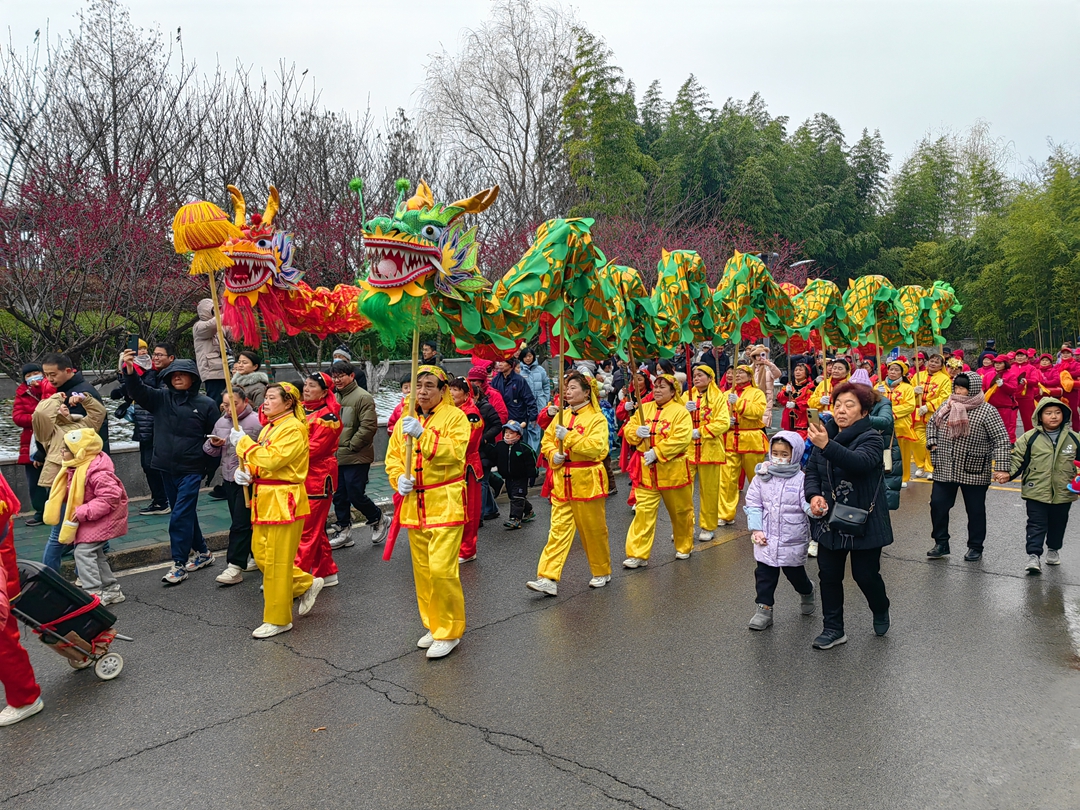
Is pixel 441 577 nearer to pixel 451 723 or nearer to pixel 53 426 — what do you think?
pixel 451 723

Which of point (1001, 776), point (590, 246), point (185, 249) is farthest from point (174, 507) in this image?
point (1001, 776)

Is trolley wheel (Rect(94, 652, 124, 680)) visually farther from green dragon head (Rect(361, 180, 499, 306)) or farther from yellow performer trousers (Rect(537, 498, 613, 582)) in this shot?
yellow performer trousers (Rect(537, 498, 613, 582))

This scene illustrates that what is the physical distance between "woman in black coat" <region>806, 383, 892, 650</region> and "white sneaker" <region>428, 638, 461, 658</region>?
6.86ft

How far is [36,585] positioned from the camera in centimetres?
436

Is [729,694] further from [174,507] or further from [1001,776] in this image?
[174,507]

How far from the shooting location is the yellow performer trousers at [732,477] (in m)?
8.47

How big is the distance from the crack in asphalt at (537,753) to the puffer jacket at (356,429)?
334cm

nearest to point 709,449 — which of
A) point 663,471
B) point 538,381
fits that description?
point 663,471

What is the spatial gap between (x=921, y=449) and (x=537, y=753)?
9170 mm

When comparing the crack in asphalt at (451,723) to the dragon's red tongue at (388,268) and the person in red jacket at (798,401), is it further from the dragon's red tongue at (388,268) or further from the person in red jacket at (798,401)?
the person in red jacket at (798,401)

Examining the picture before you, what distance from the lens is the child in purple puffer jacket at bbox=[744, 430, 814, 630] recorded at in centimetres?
522

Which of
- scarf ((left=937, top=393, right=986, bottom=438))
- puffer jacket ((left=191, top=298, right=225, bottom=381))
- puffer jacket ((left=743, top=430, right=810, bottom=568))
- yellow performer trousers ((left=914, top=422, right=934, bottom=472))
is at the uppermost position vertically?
puffer jacket ((left=191, top=298, right=225, bottom=381))

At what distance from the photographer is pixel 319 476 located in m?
6.19

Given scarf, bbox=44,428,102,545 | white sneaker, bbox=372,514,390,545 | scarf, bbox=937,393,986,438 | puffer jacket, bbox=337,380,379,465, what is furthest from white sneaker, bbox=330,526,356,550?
scarf, bbox=937,393,986,438
